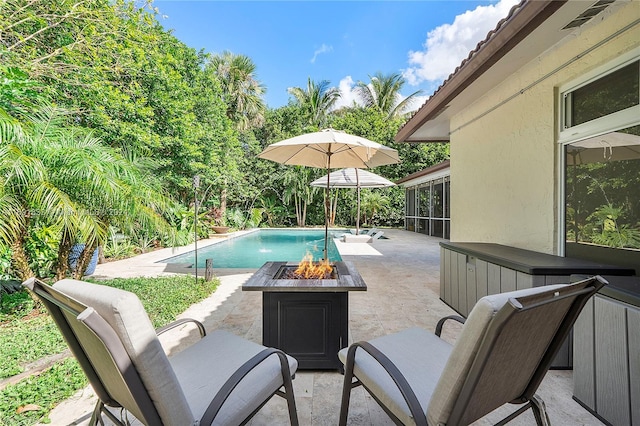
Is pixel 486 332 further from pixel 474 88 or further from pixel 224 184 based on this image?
pixel 224 184

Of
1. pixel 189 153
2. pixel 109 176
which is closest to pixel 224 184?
pixel 189 153

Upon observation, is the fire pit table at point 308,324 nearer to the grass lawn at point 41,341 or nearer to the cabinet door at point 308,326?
the cabinet door at point 308,326

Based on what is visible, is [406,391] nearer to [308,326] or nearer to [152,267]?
[308,326]

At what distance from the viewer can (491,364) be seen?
129cm

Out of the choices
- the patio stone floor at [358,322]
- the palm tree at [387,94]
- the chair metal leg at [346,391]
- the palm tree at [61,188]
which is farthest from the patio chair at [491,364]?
the palm tree at [387,94]

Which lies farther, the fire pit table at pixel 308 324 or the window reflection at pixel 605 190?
the window reflection at pixel 605 190

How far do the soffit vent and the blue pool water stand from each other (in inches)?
266

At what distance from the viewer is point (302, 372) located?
2.70 meters

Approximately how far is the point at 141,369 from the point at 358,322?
2.93 meters

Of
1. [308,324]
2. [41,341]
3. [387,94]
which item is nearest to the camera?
[308,324]

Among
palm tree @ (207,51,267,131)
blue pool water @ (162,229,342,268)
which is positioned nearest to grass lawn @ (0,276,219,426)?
blue pool water @ (162,229,342,268)

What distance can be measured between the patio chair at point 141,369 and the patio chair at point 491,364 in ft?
2.08

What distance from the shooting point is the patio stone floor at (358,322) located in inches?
82.2

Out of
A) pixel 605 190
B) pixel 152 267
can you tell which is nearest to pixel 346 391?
pixel 605 190
